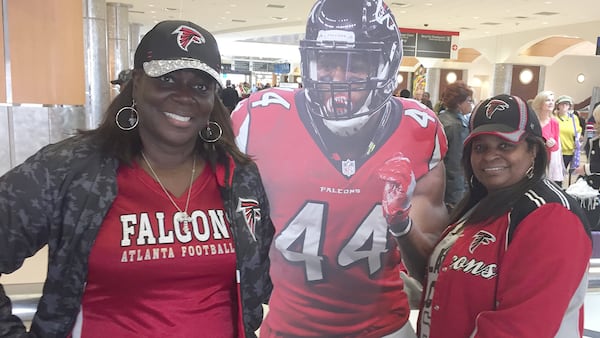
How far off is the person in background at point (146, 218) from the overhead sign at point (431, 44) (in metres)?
2.83

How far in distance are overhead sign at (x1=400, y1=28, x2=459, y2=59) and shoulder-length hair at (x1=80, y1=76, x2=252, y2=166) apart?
2708 mm

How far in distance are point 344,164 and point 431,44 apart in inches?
169

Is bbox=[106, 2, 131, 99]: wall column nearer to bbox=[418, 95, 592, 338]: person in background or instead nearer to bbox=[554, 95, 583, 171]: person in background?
bbox=[554, 95, 583, 171]: person in background

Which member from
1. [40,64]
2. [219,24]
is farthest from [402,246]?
[219,24]

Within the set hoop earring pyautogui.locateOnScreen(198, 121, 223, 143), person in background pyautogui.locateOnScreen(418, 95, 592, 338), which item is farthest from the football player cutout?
hoop earring pyautogui.locateOnScreen(198, 121, 223, 143)

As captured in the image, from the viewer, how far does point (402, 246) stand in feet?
6.98

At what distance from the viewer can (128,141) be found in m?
1.30

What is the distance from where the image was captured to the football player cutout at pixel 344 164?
2.04 m

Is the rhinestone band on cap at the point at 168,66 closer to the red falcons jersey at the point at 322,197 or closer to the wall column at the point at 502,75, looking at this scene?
the red falcons jersey at the point at 322,197

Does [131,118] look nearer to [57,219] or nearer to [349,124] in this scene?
[57,219]

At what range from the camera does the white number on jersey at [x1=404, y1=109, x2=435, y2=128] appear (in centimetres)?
211

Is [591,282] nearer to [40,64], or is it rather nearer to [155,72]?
[155,72]

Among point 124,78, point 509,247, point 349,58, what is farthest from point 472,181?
point 124,78

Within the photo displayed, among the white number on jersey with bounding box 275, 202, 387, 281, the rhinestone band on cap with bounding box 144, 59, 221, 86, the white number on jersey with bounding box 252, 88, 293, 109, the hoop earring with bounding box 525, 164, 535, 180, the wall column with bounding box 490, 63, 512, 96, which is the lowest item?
the white number on jersey with bounding box 275, 202, 387, 281
